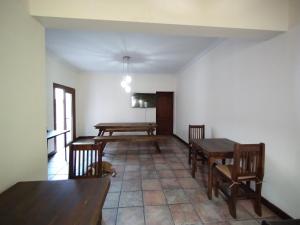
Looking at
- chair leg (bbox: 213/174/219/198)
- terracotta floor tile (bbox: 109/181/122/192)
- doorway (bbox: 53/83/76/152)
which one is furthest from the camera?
doorway (bbox: 53/83/76/152)

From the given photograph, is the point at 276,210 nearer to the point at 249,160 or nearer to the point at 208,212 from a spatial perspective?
the point at 249,160

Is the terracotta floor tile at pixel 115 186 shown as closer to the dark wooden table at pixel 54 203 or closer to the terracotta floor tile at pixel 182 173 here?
the terracotta floor tile at pixel 182 173

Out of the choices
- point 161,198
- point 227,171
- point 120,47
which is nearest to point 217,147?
point 227,171

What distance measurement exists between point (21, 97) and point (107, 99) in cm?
508

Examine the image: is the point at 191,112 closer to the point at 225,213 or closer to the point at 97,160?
the point at 225,213

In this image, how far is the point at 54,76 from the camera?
442 centimetres

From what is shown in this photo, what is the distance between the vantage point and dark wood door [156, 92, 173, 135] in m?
6.94

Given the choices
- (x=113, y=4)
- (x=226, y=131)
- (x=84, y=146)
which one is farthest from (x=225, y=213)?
(x=113, y=4)

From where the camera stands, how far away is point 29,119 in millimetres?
1629

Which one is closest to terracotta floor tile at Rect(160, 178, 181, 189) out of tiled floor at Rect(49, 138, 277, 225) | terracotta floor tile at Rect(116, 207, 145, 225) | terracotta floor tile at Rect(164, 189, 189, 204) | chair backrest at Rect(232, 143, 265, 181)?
tiled floor at Rect(49, 138, 277, 225)

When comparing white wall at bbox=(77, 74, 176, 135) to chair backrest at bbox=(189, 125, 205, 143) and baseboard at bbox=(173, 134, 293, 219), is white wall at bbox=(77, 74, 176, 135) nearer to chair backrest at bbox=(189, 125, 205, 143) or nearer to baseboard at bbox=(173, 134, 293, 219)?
chair backrest at bbox=(189, 125, 205, 143)

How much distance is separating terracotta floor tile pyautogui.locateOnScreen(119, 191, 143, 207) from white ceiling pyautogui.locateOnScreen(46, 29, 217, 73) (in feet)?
8.86

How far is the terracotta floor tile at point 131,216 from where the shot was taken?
1913 millimetres

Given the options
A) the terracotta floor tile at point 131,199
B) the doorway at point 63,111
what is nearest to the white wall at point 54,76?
the doorway at point 63,111
